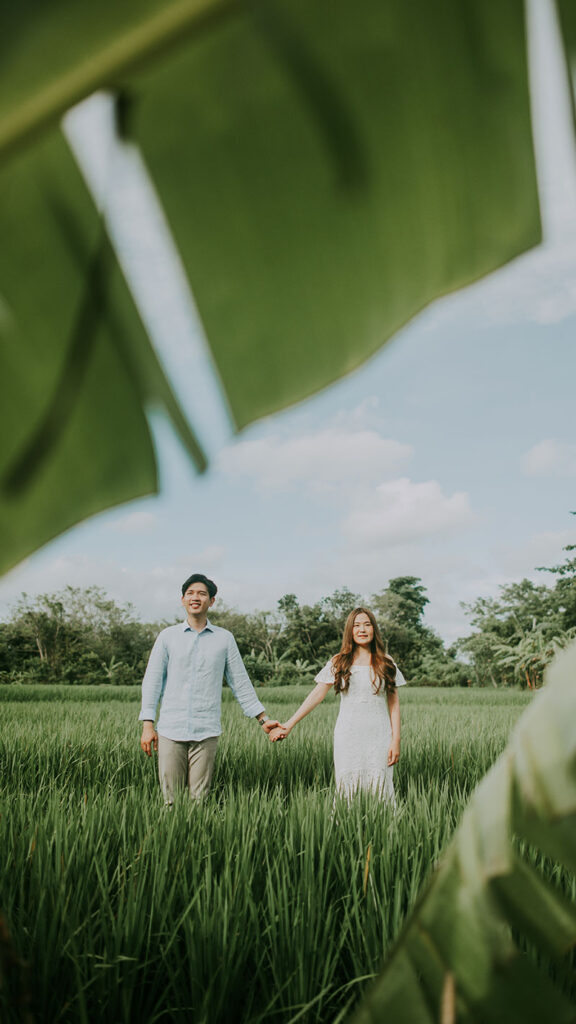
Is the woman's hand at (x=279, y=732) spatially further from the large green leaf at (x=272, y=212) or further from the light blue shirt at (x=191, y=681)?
the large green leaf at (x=272, y=212)

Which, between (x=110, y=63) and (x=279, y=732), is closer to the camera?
(x=110, y=63)

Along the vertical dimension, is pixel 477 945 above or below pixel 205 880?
above

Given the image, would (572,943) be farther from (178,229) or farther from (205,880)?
(205,880)

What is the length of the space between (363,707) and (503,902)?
9.16 feet

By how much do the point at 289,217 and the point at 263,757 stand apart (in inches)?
172

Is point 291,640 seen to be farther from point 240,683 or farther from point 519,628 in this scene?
point 240,683

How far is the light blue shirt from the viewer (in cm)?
270

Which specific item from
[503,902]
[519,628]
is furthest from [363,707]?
[519,628]

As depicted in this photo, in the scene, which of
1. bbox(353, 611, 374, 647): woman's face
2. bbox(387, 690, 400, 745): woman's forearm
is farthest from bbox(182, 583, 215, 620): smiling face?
bbox(387, 690, 400, 745): woman's forearm

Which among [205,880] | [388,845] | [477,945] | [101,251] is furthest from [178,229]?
[388,845]

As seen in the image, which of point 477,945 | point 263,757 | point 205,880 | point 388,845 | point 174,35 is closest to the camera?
point 477,945

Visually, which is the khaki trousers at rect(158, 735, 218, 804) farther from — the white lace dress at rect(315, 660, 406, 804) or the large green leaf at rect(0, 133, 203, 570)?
the large green leaf at rect(0, 133, 203, 570)

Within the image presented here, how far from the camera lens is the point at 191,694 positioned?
2693 millimetres

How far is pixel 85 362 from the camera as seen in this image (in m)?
0.37
